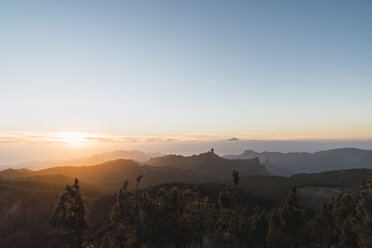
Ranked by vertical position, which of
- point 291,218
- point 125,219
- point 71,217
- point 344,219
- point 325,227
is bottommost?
point 325,227

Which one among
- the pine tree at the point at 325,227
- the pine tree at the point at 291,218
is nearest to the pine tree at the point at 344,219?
the pine tree at the point at 325,227

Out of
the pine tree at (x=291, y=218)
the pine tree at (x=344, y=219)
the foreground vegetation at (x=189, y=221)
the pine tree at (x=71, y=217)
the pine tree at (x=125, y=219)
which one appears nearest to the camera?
the pine tree at (x=71, y=217)

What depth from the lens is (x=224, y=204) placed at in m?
39.2

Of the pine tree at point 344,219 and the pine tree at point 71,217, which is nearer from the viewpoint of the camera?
the pine tree at point 71,217

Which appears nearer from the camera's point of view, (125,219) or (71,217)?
(71,217)

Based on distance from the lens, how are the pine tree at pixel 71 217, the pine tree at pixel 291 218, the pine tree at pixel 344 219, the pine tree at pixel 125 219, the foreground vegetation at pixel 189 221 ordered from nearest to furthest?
1. the pine tree at pixel 71 217
2. the foreground vegetation at pixel 189 221
3. the pine tree at pixel 125 219
4. the pine tree at pixel 291 218
5. the pine tree at pixel 344 219

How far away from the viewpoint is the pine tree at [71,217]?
2600 centimetres

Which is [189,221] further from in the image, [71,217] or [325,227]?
[325,227]

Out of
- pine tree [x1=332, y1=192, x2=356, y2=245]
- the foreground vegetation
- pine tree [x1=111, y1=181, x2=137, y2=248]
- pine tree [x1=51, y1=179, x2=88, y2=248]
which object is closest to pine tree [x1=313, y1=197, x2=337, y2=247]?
the foreground vegetation

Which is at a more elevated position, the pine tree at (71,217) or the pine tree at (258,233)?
the pine tree at (71,217)

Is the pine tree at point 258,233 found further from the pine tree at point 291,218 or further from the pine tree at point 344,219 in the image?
the pine tree at point 344,219

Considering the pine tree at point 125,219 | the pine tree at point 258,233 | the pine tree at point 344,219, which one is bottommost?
the pine tree at point 258,233

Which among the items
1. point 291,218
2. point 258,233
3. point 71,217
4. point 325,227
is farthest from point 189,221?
point 325,227

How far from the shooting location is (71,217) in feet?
86.2
